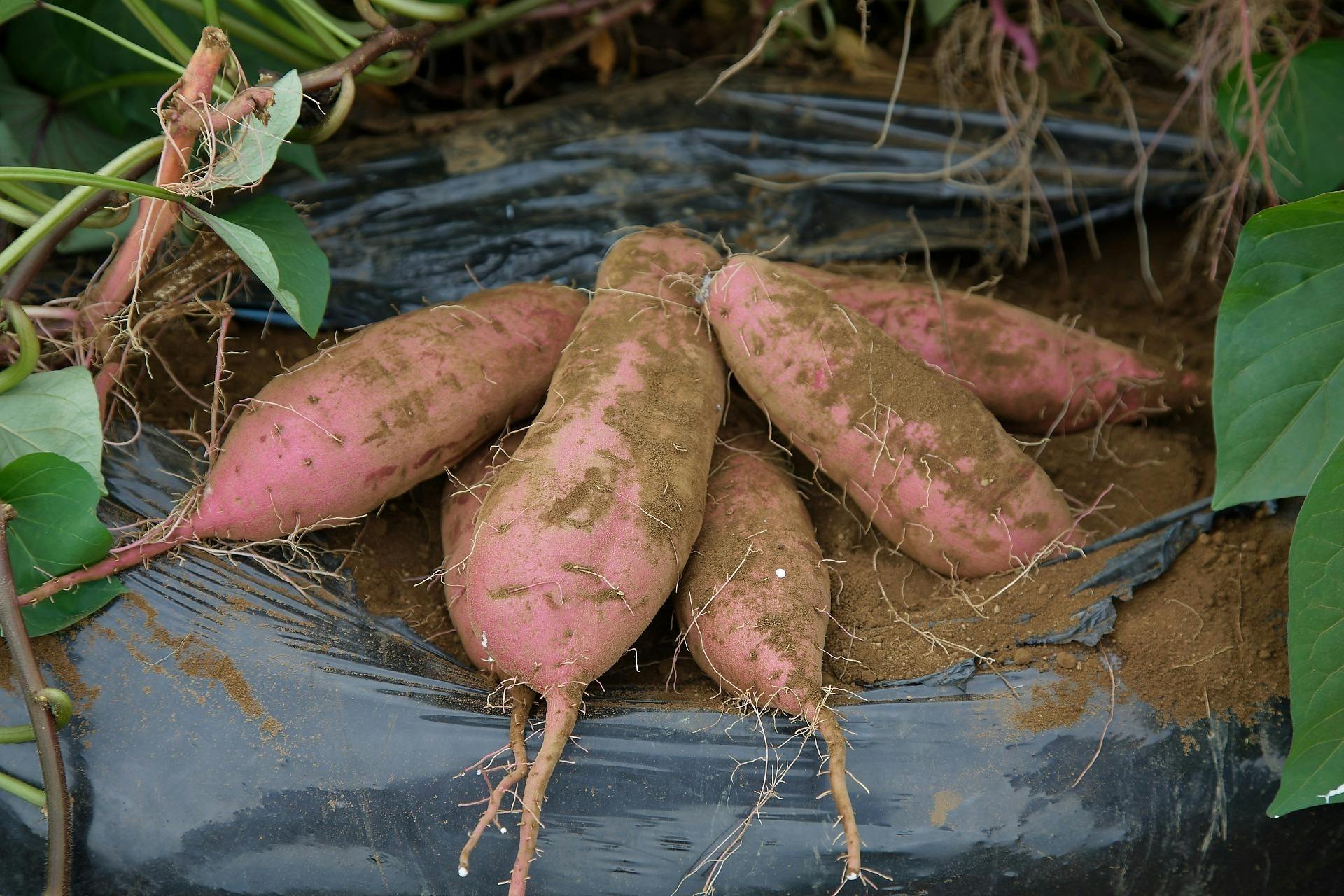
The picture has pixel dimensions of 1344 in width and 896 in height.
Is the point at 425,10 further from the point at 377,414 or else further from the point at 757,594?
the point at 757,594

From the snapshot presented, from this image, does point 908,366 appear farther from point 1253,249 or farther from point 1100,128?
point 1100,128

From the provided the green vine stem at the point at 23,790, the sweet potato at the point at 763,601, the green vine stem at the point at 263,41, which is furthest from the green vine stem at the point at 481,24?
the green vine stem at the point at 23,790

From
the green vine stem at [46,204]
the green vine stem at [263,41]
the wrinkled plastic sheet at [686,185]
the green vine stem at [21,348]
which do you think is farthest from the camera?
the wrinkled plastic sheet at [686,185]

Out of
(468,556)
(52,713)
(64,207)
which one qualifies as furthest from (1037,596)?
(64,207)

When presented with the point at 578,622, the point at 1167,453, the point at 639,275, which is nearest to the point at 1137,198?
the point at 1167,453

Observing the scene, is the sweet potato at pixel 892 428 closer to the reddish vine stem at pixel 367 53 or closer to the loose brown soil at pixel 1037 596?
the loose brown soil at pixel 1037 596
